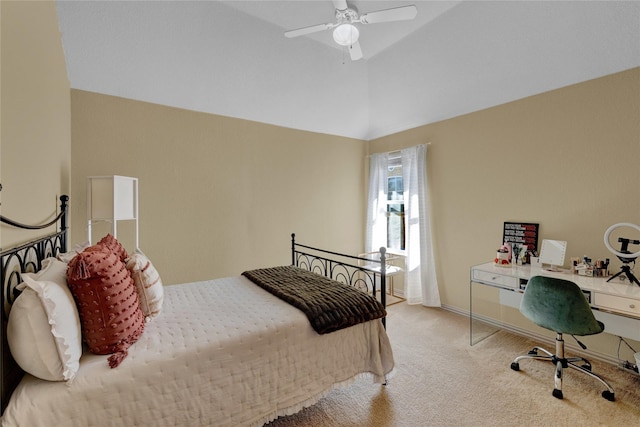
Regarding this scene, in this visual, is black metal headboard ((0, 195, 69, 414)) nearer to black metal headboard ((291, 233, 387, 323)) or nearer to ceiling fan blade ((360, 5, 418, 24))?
black metal headboard ((291, 233, 387, 323))

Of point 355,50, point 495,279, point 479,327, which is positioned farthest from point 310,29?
point 479,327

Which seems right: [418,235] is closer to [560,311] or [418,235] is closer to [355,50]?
[560,311]

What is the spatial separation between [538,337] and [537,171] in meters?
1.68

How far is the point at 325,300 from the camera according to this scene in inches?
77.7

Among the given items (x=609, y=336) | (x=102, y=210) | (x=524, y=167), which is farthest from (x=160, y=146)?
(x=609, y=336)

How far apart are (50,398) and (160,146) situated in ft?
8.59

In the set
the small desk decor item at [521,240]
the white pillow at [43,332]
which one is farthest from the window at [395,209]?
the white pillow at [43,332]

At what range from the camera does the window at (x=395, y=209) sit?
4.42 meters

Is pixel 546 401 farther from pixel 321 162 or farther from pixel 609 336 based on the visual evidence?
pixel 321 162

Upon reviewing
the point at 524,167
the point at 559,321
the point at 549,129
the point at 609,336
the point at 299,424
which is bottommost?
the point at 299,424

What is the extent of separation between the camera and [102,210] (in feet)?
8.16

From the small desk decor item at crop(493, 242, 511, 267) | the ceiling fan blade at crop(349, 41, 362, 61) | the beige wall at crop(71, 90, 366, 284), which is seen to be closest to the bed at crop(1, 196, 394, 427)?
the beige wall at crop(71, 90, 366, 284)

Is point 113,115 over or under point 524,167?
over

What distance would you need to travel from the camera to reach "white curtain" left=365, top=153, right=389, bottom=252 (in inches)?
178
